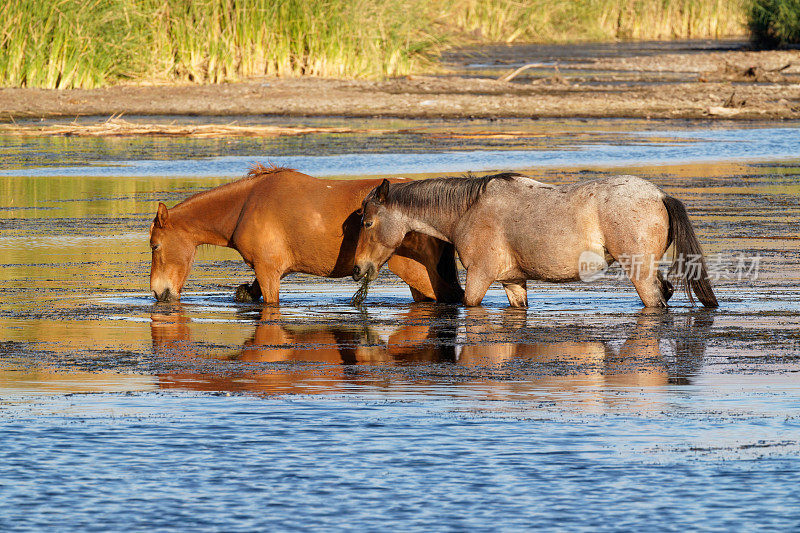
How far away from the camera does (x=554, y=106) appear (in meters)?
29.6

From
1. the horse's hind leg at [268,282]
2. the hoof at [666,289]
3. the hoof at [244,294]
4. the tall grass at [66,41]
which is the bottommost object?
Answer: the hoof at [244,294]

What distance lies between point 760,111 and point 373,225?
19.8 metres

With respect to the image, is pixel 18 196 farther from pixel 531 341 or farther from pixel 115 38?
pixel 115 38

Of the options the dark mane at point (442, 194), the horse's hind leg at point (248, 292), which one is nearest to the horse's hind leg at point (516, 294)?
the dark mane at point (442, 194)

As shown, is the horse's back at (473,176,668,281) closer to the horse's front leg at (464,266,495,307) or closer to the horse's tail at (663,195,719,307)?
the horse's tail at (663,195,719,307)

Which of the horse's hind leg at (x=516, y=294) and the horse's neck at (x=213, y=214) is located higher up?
the horse's neck at (x=213, y=214)

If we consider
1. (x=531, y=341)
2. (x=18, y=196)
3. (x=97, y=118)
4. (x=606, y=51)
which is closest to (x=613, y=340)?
(x=531, y=341)

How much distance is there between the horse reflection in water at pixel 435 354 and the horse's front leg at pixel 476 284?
0.58ft

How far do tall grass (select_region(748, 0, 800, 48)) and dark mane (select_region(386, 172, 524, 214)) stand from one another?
137 ft

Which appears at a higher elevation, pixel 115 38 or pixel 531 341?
pixel 115 38

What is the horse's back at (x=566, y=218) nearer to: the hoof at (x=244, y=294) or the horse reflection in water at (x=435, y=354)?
the horse reflection in water at (x=435, y=354)

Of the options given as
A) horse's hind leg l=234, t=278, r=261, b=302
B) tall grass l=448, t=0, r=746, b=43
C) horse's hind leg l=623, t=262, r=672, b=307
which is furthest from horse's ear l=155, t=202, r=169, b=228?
tall grass l=448, t=0, r=746, b=43

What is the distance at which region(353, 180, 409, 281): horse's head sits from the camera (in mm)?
10094

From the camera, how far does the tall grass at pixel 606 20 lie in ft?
190
